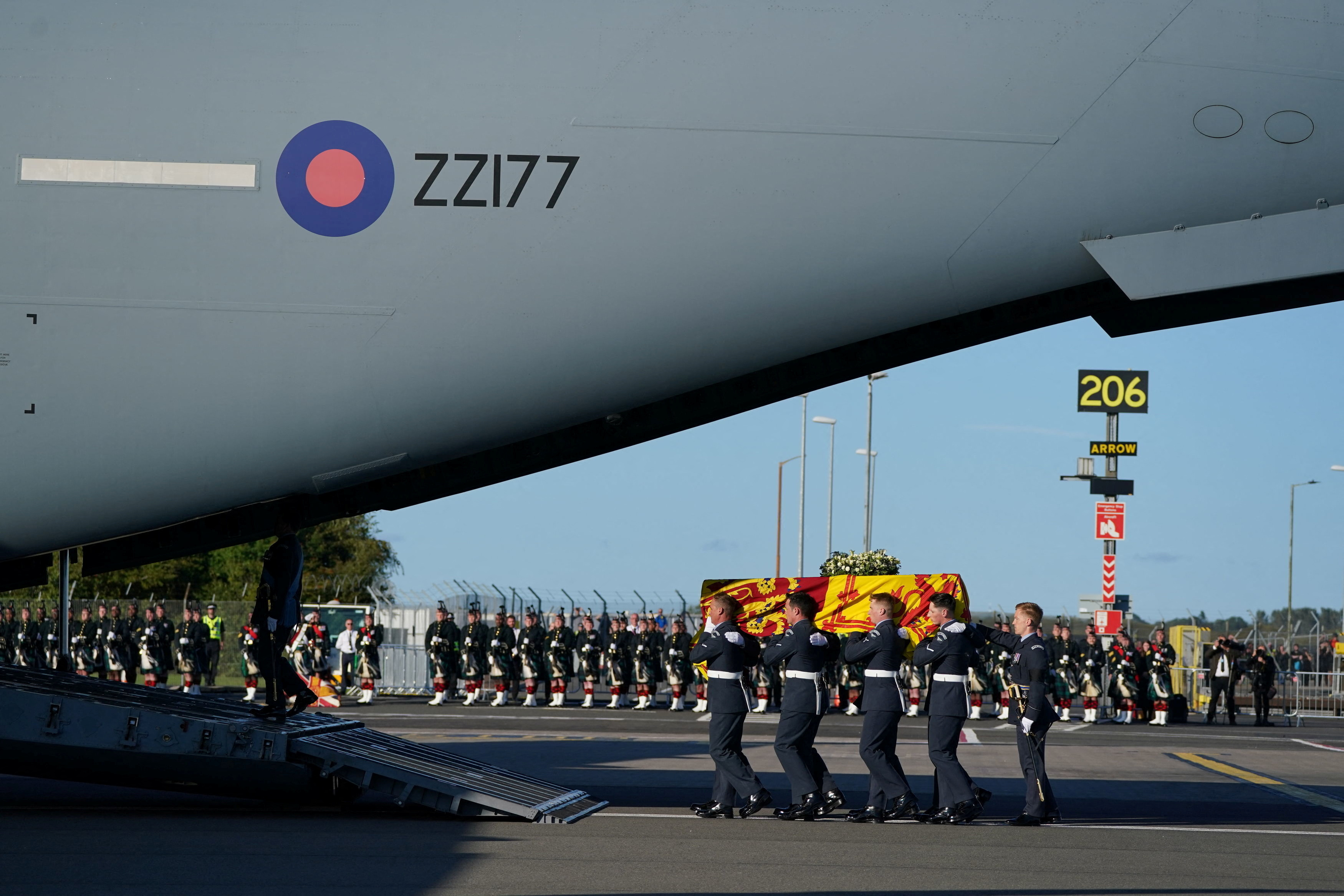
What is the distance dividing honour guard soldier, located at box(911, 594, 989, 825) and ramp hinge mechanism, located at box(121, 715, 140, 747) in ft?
19.3

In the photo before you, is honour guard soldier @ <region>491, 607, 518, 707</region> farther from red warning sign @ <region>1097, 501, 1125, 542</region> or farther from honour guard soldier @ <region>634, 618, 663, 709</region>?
red warning sign @ <region>1097, 501, 1125, 542</region>

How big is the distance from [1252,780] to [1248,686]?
3048 cm

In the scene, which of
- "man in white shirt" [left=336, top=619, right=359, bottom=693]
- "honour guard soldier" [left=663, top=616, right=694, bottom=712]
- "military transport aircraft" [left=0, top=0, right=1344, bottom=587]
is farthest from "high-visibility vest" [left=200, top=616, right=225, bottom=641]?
"military transport aircraft" [left=0, top=0, right=1344, bottom=587]

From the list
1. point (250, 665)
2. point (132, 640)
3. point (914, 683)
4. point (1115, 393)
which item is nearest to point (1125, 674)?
point (914, 683)

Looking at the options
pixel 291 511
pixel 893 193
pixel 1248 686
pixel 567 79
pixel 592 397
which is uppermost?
pixel 567 79

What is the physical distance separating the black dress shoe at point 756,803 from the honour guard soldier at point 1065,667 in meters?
15.7

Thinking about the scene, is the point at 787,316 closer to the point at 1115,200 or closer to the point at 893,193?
the point at 893,193

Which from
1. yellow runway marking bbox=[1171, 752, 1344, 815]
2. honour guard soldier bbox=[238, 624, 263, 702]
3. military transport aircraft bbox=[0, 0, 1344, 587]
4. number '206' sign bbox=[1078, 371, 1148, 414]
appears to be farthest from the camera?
number '206' sign bbox=[1078, 371, 1148, 414]

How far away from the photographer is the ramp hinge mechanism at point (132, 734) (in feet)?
31.6

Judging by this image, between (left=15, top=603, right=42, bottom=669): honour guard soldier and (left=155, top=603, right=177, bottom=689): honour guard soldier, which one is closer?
(left=155, top=603, right=177, bottom=689): honour guard soldier

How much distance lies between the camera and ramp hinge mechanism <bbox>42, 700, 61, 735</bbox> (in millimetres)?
9594

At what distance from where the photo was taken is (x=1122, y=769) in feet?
54.0

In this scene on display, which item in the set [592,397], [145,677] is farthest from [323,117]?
[145,677]

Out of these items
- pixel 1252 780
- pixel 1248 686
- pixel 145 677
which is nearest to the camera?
pixel 1252 780
